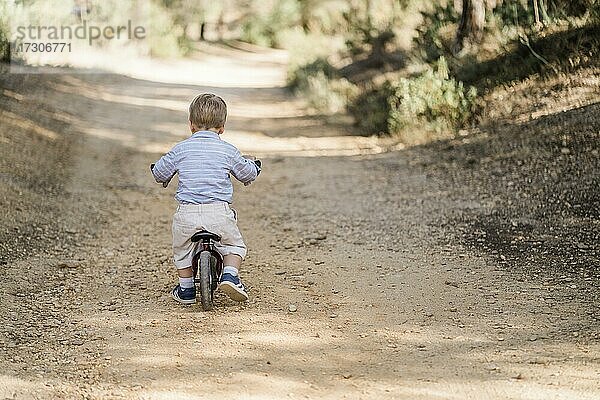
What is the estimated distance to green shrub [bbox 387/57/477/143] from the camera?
35.6 feet

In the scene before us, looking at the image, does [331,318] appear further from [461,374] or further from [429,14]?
[429,14]

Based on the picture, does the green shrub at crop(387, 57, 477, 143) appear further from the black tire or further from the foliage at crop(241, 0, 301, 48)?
the foliage at crop(241, 0, 301, 48)

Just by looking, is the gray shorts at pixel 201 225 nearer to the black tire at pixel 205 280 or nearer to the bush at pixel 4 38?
the black tire at pixel 205 280

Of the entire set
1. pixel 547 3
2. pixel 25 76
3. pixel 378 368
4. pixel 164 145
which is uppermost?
pixel 547 3

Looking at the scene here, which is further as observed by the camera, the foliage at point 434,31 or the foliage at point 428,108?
the foliage at point 434,31

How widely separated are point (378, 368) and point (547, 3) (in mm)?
10110

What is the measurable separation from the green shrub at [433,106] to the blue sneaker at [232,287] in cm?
619

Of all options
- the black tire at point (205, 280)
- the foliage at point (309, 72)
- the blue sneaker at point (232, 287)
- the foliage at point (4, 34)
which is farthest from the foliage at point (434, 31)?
the black tire at point (205, 280)

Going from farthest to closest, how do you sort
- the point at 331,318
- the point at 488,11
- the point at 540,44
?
the point at 488,11 < the point at 540,44 < the point at 331,318

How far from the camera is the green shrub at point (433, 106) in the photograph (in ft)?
35.6

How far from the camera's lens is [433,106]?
11.0m

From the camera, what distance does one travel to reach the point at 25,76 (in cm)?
1415

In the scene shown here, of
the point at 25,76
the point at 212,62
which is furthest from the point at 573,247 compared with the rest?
the point at 212,62

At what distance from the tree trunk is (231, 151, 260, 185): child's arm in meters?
8.70
